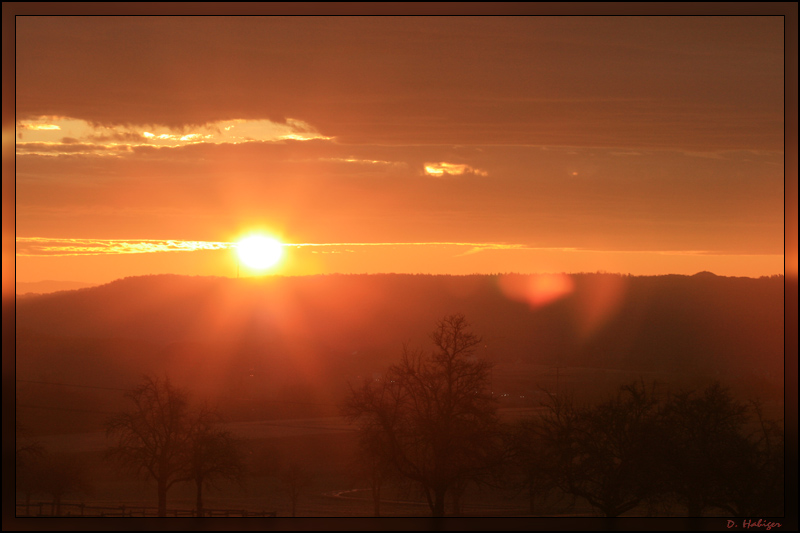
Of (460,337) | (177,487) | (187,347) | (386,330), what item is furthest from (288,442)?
(386,330)

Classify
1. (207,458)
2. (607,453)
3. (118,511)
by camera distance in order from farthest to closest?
(118,511) → (207,458) → (607,453)

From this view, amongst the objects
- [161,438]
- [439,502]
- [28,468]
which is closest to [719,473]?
[439,502]

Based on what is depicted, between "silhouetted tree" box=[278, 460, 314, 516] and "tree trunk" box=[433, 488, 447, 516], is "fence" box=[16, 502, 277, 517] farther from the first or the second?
"tree trunk" box=[433, 488, 447, 516]

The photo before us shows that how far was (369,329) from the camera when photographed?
91.9m

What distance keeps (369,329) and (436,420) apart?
77774mm

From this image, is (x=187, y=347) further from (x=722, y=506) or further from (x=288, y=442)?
(x=722, y=506)

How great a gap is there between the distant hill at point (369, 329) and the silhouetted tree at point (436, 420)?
1417 inches

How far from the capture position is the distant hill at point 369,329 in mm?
62062

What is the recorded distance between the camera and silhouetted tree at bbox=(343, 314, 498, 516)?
14.1m

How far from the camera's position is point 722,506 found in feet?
50.2

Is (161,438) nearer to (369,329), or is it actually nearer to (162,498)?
(162,498)

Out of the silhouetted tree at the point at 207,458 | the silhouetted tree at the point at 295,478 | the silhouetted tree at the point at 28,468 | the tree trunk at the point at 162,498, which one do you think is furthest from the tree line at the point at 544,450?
the silhouetted tree at the point at 295,478

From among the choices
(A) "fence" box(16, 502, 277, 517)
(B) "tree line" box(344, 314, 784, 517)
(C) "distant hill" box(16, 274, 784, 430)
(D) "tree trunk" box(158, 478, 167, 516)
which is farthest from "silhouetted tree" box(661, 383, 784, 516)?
(C) "distant hill" box(16, 274, 784, 430)

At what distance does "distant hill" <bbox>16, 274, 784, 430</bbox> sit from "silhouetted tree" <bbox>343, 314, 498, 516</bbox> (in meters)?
36.0
